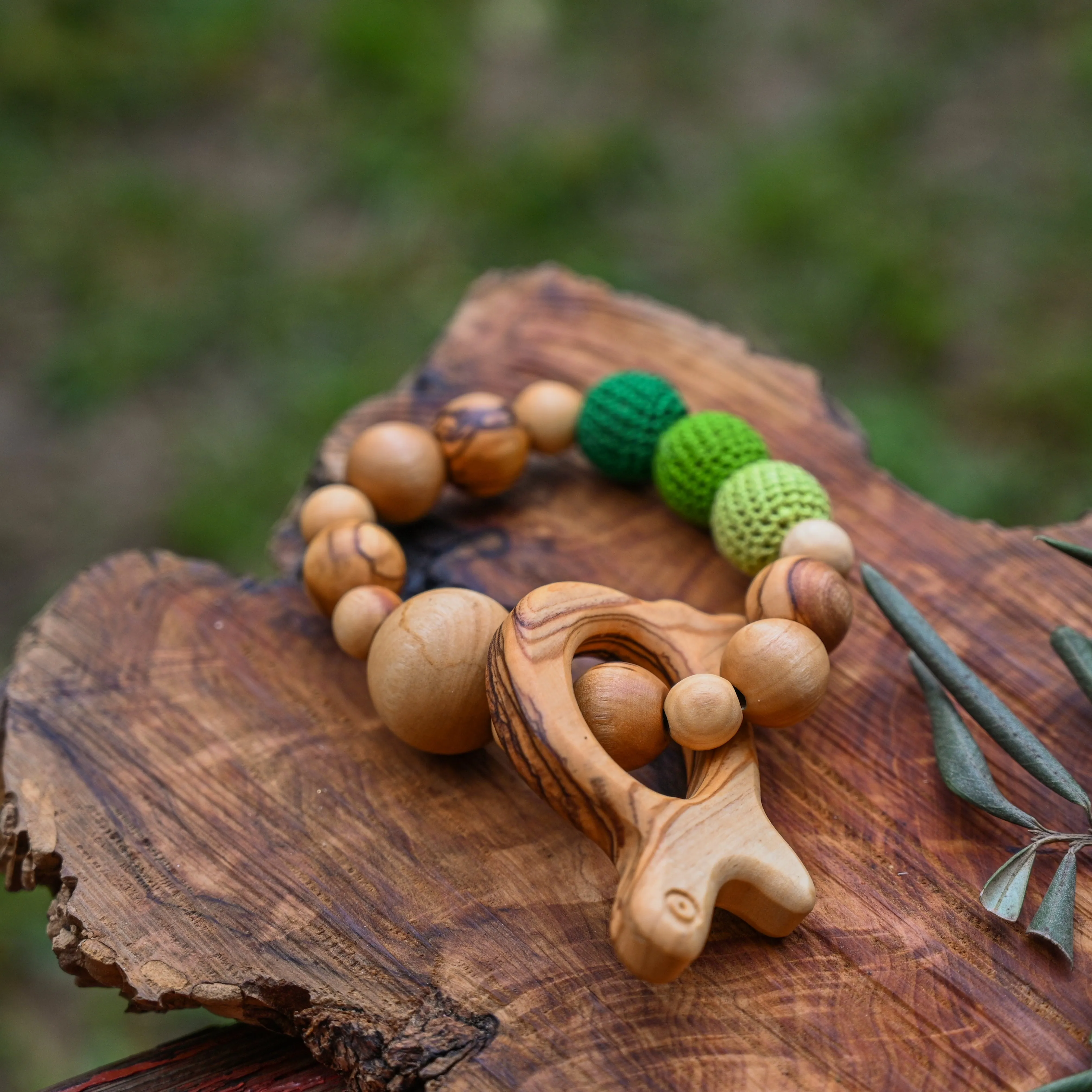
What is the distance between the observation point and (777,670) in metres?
1.13

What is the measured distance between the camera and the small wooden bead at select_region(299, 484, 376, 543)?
1.45 m

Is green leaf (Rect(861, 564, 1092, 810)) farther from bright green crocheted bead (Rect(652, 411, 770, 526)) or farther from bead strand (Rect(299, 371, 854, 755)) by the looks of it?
bright green crocheted bead (Rect(652, 411, 770, 526))

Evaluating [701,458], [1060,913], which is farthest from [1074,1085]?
[701,458]

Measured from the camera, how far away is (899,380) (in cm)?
256

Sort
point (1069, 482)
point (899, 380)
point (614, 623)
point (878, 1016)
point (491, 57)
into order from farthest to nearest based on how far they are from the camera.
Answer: point (491, 57) → point (899, 380) → point (1069, 482) → point (614, 623) → point (878, 1016)

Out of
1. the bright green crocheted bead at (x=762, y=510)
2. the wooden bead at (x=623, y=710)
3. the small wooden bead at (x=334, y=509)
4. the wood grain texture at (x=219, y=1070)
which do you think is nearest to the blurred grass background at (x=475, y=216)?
the small wooden bead at (x=334, y=509)

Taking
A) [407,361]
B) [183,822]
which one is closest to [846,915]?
[183,822]

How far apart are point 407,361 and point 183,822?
159cm

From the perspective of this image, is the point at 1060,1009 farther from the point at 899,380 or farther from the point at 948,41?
the point at 948,41

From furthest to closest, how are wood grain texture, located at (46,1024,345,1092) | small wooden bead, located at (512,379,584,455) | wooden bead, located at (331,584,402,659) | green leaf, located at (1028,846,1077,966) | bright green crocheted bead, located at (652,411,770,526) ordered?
small wooden bead, located at (512,379,584,455), bright green crocheted bead, located at (652,411,770,526), wooden bead, located at (331,584,402,659), wood grain texture, located at (46,1024,345,1092), green leaf, located at (1028,846,1077,966)

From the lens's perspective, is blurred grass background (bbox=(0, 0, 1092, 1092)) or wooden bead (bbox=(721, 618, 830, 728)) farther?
blurred grass background (bbox=(0, 0, 1092, 1092))

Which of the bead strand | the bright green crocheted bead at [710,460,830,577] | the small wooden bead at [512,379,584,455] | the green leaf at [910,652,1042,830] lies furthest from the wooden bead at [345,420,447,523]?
the green leaf at [910,652,1042,830]

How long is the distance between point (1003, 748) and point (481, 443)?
2.41 feet

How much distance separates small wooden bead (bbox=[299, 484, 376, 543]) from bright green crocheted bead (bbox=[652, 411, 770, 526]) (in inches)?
15.7
